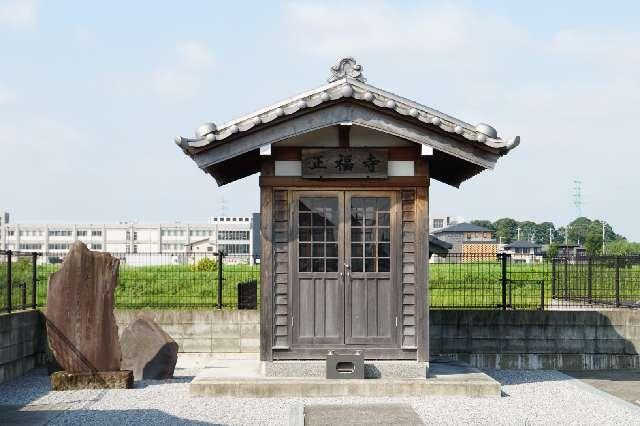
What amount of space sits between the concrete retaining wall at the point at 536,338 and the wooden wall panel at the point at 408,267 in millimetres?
3081

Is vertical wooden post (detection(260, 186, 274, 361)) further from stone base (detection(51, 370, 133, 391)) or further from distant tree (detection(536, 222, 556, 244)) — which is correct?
distant tree (detection(536, 222, 556, 244))

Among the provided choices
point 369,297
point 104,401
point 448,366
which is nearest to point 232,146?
point 369,297

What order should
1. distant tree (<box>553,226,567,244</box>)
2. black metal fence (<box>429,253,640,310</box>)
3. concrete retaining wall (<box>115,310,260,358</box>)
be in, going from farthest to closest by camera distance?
distant tree (<box>553,226,567,244</box>), black metal fence (<box>429,253,640,310</box>), concrete retaining wall (<box>115,310,260,358</box>)

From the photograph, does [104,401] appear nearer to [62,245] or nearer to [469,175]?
[469,175]

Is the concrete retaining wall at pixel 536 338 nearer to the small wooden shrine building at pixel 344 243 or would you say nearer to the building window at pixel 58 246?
the small wooden shrine building at pixel 344 243

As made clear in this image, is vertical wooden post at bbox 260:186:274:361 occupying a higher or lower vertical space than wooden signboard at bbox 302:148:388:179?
lower

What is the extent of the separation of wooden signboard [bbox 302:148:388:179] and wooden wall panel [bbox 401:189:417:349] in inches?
21.1

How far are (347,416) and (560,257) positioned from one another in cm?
945

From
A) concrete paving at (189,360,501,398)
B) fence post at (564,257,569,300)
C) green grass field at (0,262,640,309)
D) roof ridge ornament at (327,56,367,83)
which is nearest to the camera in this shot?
concrete paving at (189,360,501,398)

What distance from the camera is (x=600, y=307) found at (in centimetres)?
1772

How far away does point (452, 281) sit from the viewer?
1659 cm

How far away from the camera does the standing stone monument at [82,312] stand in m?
A: 12.0

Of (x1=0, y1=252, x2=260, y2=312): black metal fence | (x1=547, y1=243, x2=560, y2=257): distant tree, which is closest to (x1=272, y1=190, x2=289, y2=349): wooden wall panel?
(x1=0, y1=252, x2=260, y2=312): black metal fence

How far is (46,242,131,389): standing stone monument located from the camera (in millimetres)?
11977
